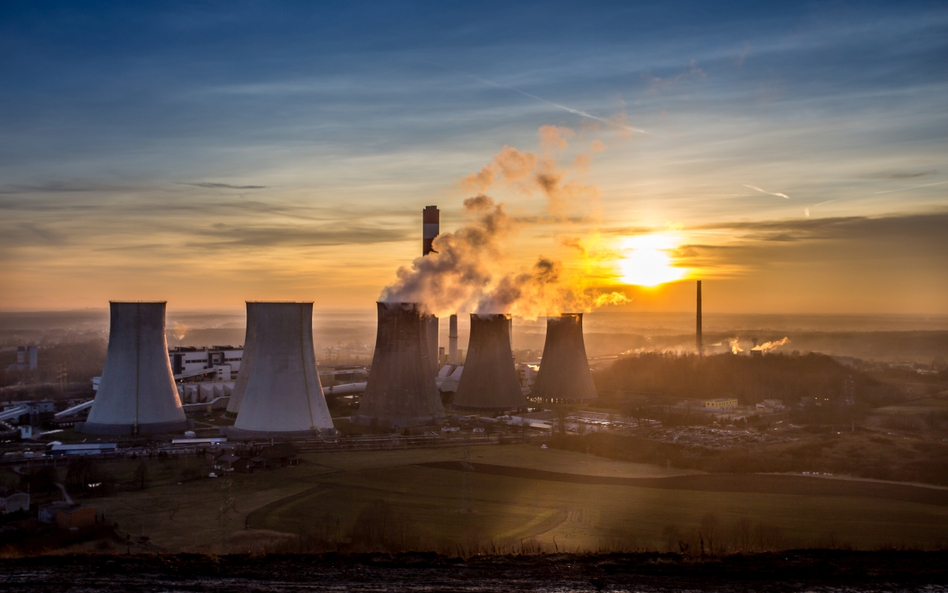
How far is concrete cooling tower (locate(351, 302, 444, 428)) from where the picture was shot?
30.5 metres

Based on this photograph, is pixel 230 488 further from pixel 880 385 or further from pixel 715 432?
pixel 880 385

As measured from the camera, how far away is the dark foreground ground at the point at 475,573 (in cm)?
887

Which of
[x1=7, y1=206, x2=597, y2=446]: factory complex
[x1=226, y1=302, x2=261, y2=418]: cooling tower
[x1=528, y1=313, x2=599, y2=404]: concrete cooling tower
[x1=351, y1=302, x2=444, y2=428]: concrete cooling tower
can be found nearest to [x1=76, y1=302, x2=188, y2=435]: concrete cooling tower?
[x1=7, y1=206, x2=597, y2=446]: factory complex

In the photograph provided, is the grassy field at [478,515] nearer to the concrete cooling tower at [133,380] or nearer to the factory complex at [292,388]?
the factory complex at [292,388]

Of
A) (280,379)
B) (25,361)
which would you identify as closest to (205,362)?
(280,379)

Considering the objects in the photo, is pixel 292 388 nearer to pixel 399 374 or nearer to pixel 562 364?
pixel 399 374

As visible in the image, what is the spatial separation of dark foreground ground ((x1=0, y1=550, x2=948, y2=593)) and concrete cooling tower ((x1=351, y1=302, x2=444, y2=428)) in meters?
20.3

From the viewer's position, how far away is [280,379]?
1085 inches

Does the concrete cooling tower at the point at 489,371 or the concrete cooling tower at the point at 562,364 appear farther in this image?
the concrete cooling tower at the point at 562,364

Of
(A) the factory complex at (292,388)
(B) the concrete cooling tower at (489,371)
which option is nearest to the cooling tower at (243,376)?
(A) the factory complex at (292,388)

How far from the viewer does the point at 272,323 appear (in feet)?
90.6

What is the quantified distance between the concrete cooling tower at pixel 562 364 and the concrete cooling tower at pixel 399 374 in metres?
10.2

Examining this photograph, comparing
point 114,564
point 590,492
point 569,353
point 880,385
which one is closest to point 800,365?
point 880,385

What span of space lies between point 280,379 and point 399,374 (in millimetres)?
5118
